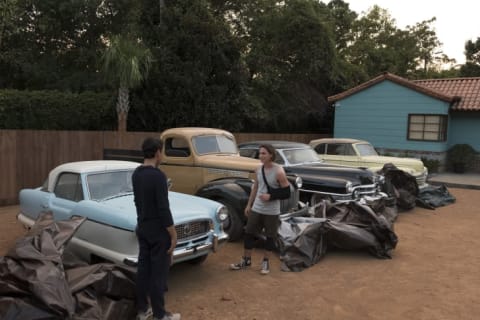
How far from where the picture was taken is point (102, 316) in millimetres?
3762

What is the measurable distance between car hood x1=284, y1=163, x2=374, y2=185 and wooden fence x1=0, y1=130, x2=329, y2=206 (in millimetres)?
5868

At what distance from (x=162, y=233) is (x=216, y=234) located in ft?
5.14

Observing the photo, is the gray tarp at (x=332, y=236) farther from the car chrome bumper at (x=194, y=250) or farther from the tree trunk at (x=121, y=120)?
the tree trunk at (x=121, y=120)

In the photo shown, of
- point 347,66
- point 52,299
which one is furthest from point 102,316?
point 347,66

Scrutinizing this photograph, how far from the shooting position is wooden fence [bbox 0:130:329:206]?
9.88 metres

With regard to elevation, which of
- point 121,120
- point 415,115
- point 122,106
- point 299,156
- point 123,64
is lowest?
point 299,156

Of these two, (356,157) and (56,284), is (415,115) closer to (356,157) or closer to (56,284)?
(356,157)

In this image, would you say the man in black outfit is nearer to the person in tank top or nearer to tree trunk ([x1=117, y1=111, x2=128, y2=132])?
the person in tank top

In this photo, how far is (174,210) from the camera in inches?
195

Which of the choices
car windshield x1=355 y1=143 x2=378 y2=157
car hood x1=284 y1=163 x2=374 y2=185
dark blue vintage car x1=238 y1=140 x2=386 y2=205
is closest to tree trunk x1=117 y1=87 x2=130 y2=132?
dark blue vintage car x1=238 y1=140 x2=386 y2=205

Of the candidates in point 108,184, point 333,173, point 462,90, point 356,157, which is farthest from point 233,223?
point 462,90

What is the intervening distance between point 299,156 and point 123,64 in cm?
626

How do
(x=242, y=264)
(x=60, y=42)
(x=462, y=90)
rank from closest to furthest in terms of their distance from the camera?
(x=242, y=264) → (x=462, y=90) → (x=60, y=42)

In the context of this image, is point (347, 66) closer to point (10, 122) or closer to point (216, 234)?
point (10, 122)
